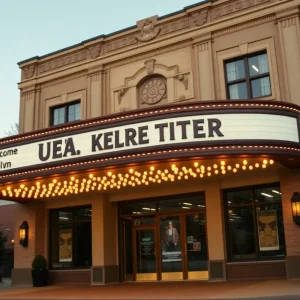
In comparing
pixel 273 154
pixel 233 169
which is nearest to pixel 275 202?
pixel 233 169

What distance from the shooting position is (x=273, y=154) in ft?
44.9

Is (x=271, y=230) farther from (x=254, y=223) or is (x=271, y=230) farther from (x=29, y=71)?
(x=29, y=71)

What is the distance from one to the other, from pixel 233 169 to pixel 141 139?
353 cm

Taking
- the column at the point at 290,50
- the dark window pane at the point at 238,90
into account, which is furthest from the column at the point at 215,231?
the column at the point at 290,50

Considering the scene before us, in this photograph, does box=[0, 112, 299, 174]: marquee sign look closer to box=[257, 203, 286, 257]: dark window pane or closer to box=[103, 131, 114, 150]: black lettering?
box=[103, 131, 114, 150]: black lettering

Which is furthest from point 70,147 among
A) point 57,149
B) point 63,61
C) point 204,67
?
point 63,61

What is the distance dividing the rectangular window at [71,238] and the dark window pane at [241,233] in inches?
252

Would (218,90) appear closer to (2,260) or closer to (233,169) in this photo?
(233,169)

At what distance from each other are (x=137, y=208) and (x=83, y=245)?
3019mm

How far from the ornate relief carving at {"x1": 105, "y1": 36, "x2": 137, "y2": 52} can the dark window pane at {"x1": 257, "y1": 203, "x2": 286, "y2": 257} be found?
897cm

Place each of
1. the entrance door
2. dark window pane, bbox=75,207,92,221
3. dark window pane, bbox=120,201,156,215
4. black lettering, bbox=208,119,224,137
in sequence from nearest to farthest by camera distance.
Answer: black lettering, bbox=208,119,224,137 → the entrance door → dark window pane, bbox=120,201,156,215 → dark window pane, bbox=75,207,92,221

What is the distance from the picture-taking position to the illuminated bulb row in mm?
15461

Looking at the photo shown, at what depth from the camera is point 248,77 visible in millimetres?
17891

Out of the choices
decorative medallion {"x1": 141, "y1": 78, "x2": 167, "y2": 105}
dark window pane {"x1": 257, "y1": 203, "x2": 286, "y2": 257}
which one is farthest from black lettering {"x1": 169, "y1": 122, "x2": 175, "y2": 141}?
decorative medallion {"x1": 141, "y1": 78, "x2": 167, "y2": 105}
